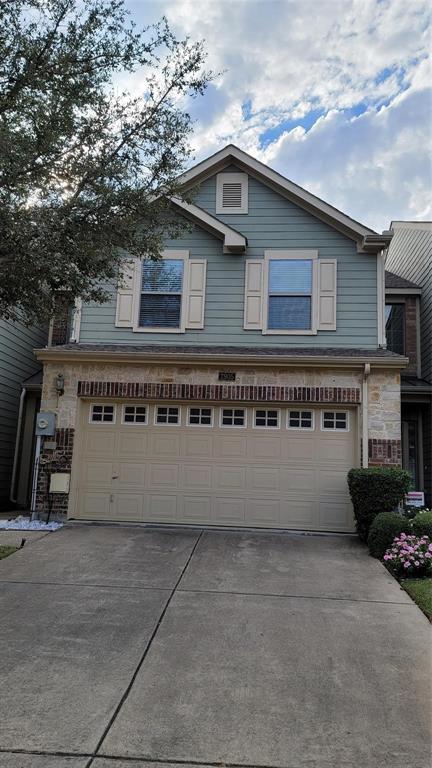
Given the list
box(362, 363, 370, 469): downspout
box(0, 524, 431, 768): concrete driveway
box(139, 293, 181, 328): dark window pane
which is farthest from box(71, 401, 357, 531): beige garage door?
box(0, 524, 431, 768): concrete driveway

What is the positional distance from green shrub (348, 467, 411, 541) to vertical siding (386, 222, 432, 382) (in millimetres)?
4713

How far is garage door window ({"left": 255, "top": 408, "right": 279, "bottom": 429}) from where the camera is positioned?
10.1 meters

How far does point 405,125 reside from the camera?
916 cm

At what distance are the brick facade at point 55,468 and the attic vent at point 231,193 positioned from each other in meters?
5.47

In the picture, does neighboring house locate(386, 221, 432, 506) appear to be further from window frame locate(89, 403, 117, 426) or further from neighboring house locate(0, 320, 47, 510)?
neighboring house locate(0, 320, 47, 510)

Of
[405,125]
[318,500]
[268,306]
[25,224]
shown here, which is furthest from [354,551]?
[405,125]

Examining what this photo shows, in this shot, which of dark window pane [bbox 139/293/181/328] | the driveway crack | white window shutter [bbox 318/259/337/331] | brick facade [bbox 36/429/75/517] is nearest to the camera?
the driveway crack

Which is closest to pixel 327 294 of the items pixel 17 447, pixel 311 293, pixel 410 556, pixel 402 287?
pixel 311 293

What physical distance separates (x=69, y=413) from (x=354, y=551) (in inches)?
220

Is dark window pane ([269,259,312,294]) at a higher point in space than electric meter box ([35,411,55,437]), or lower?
higher

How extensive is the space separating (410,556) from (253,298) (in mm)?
5705

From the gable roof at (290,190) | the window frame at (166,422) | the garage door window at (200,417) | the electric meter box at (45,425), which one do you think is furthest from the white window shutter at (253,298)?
the electric meter box at (45,425)

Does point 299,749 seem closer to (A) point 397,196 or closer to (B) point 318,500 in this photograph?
(B) point 318,500

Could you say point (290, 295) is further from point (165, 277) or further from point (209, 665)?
point (209, 665)
